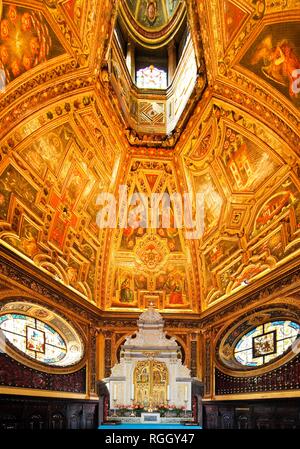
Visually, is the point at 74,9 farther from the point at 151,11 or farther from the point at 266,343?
the point at 266,343

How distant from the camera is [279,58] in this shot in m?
9.95

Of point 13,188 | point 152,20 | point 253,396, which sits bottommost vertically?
point 253,396

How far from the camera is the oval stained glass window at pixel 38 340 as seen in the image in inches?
456

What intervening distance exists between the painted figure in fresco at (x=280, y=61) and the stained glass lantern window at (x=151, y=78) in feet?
20.1

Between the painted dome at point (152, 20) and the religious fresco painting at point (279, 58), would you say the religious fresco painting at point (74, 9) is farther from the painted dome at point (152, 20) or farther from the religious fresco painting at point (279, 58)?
the painted dome at point (152, 20)

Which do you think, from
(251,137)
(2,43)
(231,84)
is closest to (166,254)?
(251,137)

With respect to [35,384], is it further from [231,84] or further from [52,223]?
[231,84]

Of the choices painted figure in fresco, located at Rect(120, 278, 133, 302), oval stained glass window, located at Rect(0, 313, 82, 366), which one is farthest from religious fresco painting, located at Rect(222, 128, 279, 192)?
oval stained glass window, located at Rect(0, 313, 82, 366)

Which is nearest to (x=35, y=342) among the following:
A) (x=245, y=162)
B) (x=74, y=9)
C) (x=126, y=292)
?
(x=126, y=292)

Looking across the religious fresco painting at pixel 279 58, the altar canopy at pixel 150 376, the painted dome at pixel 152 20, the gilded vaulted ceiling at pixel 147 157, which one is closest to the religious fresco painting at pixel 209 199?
the gilded vaulted ceiling at pixel 147 157

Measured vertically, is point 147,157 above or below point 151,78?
below

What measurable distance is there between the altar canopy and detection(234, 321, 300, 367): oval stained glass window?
1.93 meters

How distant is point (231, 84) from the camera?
37.9 ft

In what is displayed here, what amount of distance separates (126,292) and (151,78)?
8034mm
